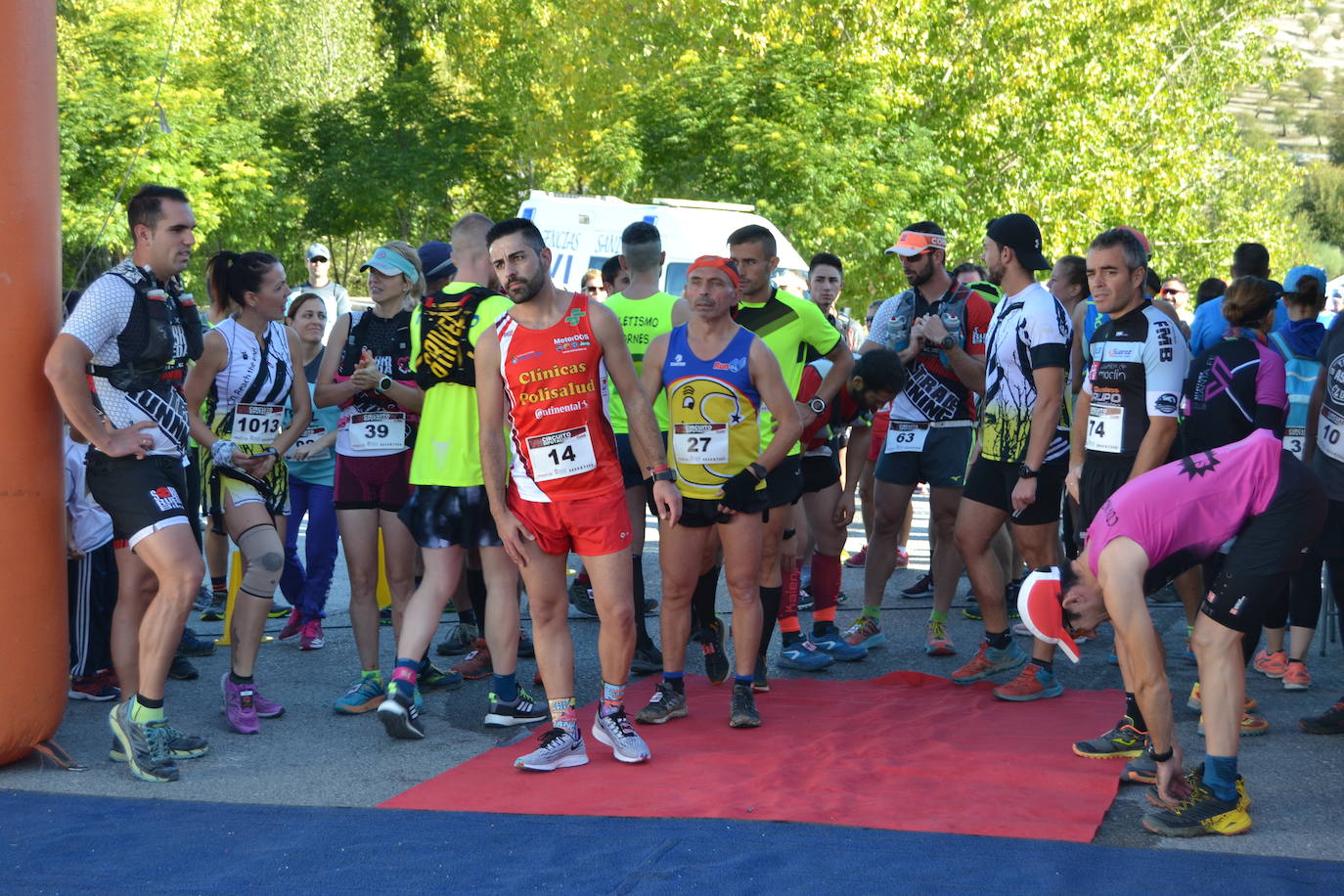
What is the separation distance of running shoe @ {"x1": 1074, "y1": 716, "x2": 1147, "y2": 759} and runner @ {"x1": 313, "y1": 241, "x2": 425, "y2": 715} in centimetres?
305

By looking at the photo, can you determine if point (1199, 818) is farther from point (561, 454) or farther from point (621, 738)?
point (561, 454)

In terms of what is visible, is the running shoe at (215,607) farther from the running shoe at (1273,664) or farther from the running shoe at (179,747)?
the running shoe at (1273,664)

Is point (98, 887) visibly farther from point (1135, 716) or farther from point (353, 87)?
point (353, 87)

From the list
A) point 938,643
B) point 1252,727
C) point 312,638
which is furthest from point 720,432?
point 312,638

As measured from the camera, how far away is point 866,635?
7727 millimetres

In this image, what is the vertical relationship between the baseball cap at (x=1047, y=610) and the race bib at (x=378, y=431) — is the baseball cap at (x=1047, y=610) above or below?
below

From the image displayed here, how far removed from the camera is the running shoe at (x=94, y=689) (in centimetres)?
666

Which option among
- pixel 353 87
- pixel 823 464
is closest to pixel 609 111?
pixel 353 87

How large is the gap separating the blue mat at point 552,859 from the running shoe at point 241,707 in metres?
1.25

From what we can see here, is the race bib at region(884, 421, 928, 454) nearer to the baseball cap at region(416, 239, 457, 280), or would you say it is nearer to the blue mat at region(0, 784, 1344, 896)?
the baseball cap at region(416, 239, 457, 280)

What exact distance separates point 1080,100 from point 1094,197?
6.17ft

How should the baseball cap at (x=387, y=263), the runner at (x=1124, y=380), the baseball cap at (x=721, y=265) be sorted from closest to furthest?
the runner at (x=1124, y=380) < the baseball cap at (x=721, y=265) < the baseball cap at (x=387, y=263)

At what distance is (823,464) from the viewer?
24.6 feet

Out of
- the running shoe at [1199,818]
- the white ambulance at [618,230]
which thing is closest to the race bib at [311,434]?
the running shoe at [1199,818]
